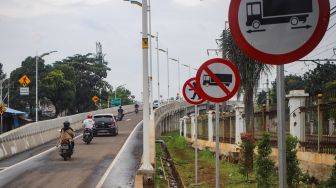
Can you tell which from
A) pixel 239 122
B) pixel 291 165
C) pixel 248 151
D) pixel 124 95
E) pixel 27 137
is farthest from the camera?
pixel 124 95

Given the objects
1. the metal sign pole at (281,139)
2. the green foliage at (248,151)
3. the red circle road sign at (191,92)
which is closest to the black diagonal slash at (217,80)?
the metal sign pole at (281,139)

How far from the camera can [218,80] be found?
27.5 feet

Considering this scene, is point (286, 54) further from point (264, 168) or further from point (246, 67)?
point (246, 67)

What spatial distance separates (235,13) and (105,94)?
9030cm

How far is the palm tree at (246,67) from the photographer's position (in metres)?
21.0

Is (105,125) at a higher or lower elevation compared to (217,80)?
lower

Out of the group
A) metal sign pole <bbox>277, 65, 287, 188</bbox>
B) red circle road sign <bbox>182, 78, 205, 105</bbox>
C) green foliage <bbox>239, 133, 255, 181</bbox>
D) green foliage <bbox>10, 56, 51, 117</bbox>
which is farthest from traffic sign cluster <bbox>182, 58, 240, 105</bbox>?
green foliage <bbox>10, 56, 51, 117</bbox>

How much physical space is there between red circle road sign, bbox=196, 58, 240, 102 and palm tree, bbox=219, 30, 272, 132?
1246 cm

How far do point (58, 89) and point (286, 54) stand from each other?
7022 centimetres

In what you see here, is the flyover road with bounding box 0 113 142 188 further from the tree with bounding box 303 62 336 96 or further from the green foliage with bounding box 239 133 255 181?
the tree with bounding box 303 62 336 96

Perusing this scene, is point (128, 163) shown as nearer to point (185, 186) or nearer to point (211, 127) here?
point (185, 186)

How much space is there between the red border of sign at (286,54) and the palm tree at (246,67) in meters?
17.0

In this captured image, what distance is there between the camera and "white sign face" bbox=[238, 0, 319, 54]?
12.1 feet

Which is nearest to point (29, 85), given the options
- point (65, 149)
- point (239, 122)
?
point (65, 149)
